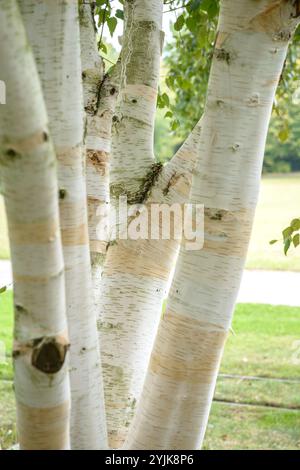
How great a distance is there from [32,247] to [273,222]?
21.1 m

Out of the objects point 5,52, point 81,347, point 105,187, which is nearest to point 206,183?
point 81,347

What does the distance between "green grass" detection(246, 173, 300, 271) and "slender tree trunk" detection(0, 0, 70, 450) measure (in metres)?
1.89

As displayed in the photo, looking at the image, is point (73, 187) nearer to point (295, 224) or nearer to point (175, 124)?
point (295, 224)

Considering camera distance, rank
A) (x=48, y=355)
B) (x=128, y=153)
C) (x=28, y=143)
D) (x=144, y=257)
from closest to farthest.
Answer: (x=28, y=143) → (x=48, y=355) → (x=144, y=257) → (x=128, y=153)

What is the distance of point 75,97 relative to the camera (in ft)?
5.99

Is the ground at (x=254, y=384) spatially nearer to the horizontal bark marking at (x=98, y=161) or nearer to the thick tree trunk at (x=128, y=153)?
the thick tree trunk at (x=128, y=153)

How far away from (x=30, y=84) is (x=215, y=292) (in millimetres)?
838

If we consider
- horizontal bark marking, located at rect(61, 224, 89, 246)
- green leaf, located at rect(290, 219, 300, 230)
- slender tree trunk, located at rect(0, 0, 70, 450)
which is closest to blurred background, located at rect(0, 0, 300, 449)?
green leaf, located at rect(290, 219, 300, 230)

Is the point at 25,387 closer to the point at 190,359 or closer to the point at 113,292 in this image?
the point at 190,359

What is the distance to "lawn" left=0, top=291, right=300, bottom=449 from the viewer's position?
16.3ft

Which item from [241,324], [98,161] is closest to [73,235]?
[98,161]

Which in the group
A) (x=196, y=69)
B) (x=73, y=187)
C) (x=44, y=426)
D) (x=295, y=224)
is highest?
(x=196, y=69)

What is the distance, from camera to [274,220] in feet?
74.3

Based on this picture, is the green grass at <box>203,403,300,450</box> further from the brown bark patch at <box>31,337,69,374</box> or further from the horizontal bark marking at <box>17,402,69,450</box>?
the brown bark patch at <box>31,337,69,374</box>
